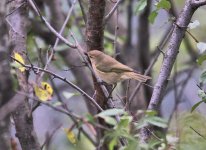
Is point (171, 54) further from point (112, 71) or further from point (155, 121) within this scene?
point (112, 71)

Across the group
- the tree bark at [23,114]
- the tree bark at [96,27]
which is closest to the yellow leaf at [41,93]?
the tree bark at [23,114]

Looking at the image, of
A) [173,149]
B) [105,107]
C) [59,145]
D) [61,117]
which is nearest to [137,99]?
[59,145]

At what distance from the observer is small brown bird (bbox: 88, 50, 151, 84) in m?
3.06

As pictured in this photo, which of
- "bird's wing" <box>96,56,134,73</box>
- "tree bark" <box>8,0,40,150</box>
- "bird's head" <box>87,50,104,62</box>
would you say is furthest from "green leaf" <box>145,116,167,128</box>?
"bird's wing" <box>96,56,134,73</box>

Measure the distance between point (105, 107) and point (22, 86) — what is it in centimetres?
39

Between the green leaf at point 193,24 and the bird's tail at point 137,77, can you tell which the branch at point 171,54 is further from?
the bird's tail at point 137,77

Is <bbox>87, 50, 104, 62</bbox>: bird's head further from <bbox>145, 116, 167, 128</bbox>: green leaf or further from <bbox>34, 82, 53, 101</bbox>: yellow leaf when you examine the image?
<bbox>145, 116, 167, 128</bbox>: green leaf

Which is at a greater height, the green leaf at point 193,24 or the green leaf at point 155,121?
the green leaf at point 193,24

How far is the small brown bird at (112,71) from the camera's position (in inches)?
121

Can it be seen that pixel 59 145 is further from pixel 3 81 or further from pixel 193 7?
pixel 3 81

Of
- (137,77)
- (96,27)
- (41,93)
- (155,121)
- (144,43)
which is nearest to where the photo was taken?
(155,121)

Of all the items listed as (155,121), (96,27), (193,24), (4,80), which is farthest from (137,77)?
(4,80)

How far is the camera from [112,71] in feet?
10.8

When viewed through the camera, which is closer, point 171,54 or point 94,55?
point 171,54
